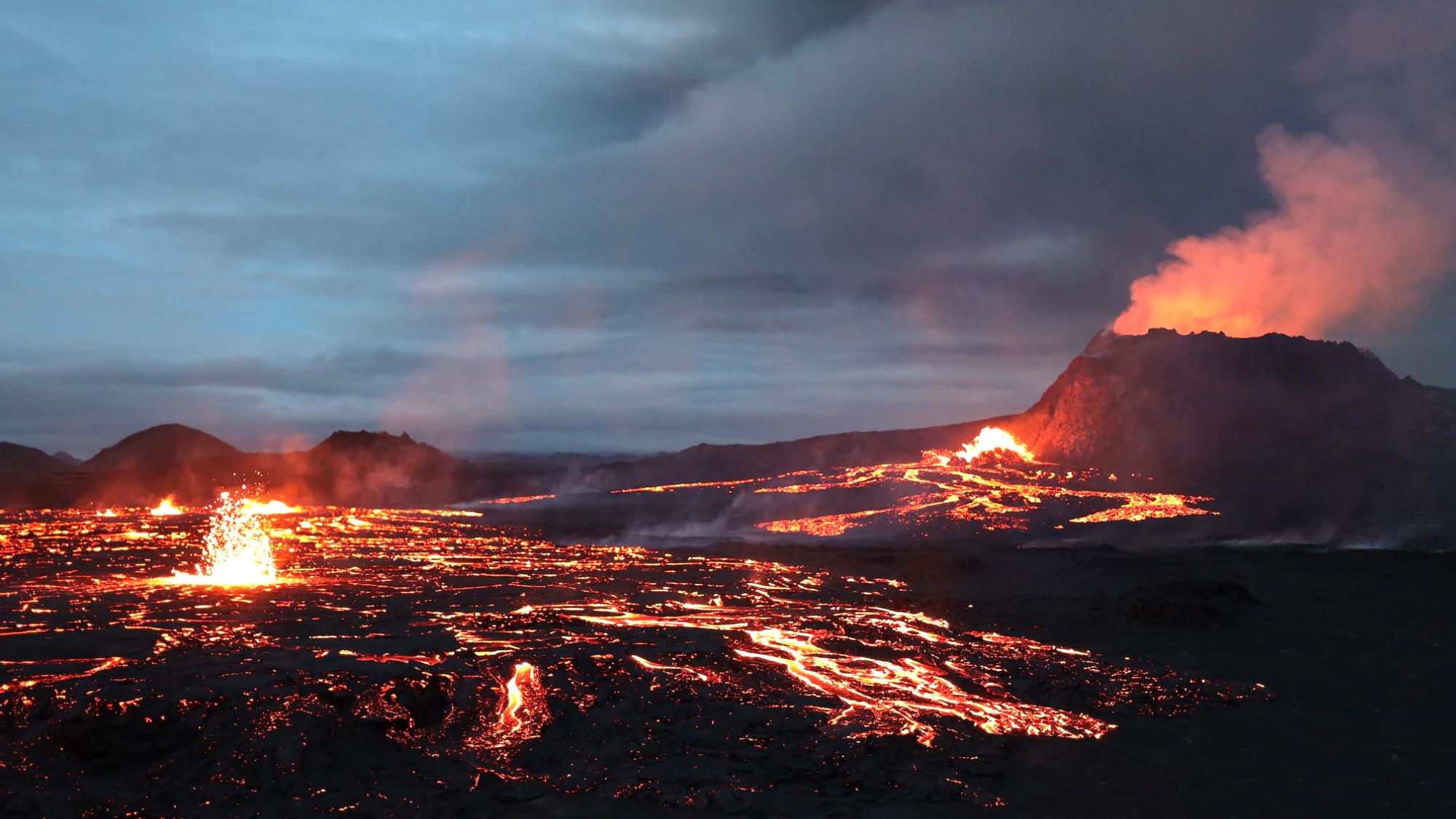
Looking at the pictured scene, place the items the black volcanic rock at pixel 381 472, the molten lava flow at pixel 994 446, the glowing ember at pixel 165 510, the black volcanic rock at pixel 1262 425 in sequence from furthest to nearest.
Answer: the black volcanic rock at pixel 381 472 < the glowing ember at pixel 165 510 < the molten lava flow at pixel 994 446 < the black volcanic rock at pixel 1262 425

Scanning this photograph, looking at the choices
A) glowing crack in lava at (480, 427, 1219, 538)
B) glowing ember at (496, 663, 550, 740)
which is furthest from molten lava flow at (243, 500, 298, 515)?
glowing ember at (496, 663, 550, 740)

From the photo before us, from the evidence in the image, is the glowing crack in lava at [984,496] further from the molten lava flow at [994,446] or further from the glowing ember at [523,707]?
the glowing ember at [523,707]

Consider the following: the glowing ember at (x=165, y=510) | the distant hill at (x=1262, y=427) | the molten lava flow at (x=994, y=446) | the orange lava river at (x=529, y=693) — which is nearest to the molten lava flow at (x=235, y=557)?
the orange lava river at (x=529, y=693)

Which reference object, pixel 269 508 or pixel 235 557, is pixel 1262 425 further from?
pixel 269 508

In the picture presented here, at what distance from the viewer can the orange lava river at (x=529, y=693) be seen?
42.1ft

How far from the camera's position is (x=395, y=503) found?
9806 cm

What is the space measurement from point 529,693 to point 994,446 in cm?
5853

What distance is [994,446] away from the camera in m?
69.6

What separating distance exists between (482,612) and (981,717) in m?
15.1

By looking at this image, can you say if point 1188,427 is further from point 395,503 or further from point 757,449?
point 395,503

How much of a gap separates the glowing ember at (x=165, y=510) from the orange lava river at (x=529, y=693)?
57.2m

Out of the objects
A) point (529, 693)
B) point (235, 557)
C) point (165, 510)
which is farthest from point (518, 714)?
point (165, 510)

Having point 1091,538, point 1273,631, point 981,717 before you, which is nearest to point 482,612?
point 981,717

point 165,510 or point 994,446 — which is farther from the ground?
point 994,446
